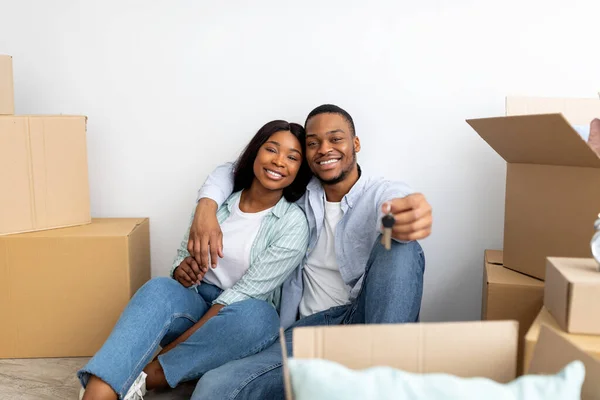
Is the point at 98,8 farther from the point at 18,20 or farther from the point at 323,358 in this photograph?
the point at 323,358

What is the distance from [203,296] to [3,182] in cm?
70

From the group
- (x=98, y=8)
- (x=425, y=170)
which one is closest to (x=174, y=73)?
(x=98, y=8)

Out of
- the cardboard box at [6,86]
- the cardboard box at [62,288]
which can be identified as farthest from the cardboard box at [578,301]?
the cardboard box at [6,86]

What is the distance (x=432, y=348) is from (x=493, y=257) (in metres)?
0.92

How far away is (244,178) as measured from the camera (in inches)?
69.8

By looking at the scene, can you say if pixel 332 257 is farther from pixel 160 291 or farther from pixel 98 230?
pixel 98 230

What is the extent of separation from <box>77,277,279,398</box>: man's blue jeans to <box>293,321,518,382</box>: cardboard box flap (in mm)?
653

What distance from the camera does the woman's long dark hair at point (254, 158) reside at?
1696 millimetres

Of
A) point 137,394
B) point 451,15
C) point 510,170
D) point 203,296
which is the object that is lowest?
point 137,394

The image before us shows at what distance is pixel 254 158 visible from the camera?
68.3 inches

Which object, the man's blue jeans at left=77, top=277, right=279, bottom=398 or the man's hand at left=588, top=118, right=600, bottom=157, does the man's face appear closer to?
the man's blue jeans at left=77, top=277, right=279, bottom=398

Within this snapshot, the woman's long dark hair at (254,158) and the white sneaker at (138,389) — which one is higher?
the woman's long dark hair at (254,158)

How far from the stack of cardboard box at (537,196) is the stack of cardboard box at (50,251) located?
1.11m

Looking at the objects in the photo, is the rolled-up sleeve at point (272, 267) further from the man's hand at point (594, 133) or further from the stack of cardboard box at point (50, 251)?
the man's hand at point (594, 133)
